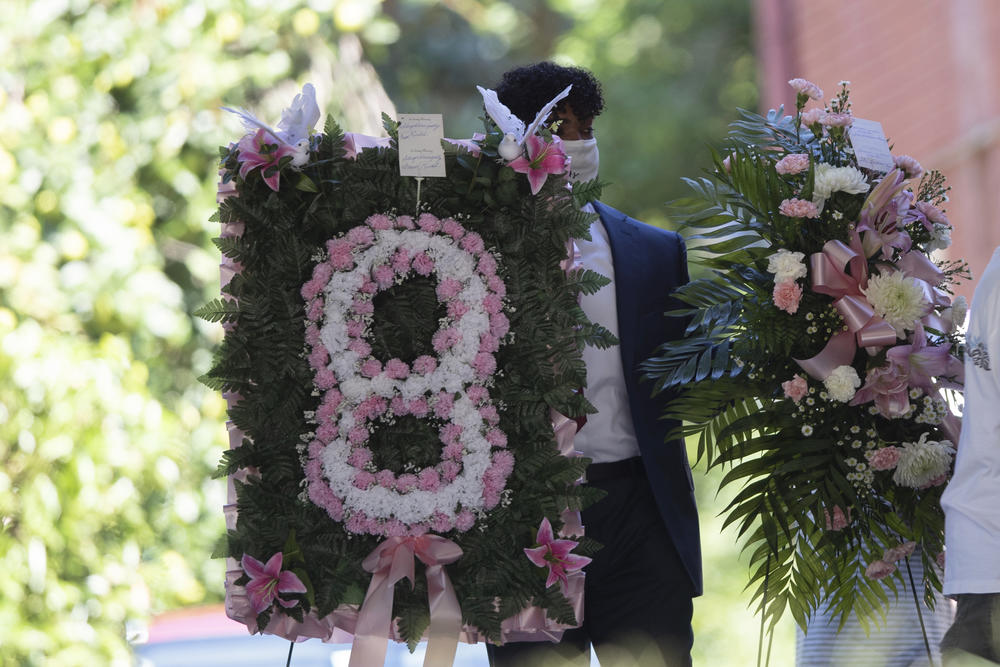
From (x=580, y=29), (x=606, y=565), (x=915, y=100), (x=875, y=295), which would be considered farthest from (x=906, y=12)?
(x=580, y=29)

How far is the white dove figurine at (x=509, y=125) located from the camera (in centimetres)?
295

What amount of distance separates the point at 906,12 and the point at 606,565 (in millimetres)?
4334

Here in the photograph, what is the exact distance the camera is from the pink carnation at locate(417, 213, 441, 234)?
9.77 ft

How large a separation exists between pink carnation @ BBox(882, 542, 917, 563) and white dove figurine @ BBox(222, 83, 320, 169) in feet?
5.26

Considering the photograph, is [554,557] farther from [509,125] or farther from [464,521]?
[509,125]

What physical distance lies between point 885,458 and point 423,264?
112 centimetres

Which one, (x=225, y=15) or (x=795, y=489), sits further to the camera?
(x=225, y=15)

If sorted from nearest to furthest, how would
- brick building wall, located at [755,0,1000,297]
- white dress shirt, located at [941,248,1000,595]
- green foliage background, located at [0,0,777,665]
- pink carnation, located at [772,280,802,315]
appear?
white dress shirt, located at [941,248,1000,595] → pink carnation, located at [772,280,802,315] → green foliage background, located at [0,0,777,665] → brick building wall, located at [755,0,1000,297]

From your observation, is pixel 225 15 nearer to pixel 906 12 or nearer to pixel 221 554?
pixel 221 554

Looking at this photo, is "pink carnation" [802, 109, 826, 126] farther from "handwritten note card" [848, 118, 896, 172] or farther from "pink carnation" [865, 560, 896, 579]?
"pink carnation" [865, 560, 896, 579]

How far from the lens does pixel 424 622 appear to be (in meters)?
2.84

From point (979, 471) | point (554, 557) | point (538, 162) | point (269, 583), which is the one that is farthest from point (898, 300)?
point (269, 583)

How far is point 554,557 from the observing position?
2.86 metres

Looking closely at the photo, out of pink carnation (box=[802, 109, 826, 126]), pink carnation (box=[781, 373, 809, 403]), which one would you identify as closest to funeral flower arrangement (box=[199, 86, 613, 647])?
pink carnation (box=[781, 373, 809, 403])
